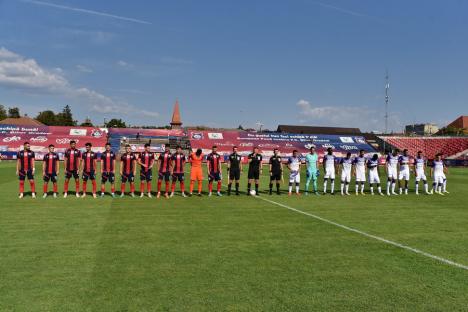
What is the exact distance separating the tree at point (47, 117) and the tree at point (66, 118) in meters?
1.20

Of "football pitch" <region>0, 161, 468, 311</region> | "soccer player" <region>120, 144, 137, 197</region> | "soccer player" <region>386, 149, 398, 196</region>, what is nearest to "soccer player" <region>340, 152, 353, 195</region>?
"soccer player" <region>386, 149, 398, 196</region>

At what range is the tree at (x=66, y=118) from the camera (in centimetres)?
10138

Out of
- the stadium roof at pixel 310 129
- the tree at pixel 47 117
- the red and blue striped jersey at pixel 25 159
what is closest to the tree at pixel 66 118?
the tree at pixel 47 117

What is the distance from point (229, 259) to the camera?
265 inches

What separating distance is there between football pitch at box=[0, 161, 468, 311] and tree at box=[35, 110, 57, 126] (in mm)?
98444

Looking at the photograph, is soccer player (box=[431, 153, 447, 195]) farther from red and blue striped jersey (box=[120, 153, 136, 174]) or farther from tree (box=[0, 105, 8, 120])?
tree (box=[0, 105, 8, 120])

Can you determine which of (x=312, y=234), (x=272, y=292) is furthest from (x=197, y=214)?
(x=272, y=292)

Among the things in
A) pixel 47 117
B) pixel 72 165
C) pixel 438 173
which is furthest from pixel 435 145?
pixel 47 117

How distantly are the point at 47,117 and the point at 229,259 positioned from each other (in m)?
108

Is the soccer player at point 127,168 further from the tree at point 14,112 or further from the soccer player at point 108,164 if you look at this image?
the tree at point 14,112

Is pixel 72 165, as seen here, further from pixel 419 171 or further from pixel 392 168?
pixel 419 171

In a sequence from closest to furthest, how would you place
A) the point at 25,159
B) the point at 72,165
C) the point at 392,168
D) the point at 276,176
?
the point at 25,159, the point at 72,165, the point at 276,176, the point at 392,168

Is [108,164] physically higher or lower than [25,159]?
lower

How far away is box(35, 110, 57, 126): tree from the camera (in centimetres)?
10150
